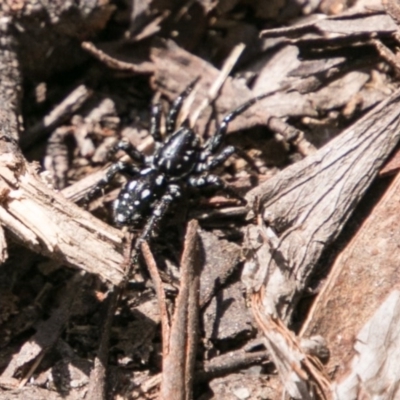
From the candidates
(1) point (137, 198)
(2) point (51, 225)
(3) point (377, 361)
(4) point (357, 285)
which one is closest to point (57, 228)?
(2) point (51, 225)

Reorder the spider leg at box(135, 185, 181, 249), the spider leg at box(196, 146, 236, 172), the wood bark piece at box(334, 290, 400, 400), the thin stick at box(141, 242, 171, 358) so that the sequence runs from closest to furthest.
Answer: the wood bark piece at box(334, 290, 400, 400), the thin stick at box(141, 242, 171, 358), the spider leg at box(135, 185, 181, 249), the spider leg at box(196, 146, 236, 172)

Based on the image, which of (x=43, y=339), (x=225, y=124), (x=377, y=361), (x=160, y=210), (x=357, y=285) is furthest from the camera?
(x=225, y=124)

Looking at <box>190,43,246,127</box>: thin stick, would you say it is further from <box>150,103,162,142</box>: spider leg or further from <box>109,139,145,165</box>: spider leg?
<box>109,139,145,165</box>: spider leg

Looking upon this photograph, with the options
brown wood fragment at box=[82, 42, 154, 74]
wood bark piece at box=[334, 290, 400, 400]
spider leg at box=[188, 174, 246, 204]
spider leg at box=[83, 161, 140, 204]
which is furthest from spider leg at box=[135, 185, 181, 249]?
wood bark piece at box=[334, 290, 400, 400]

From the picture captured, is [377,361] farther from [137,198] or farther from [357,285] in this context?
[137,198]

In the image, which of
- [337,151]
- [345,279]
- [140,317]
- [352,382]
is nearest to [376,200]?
[337,151]

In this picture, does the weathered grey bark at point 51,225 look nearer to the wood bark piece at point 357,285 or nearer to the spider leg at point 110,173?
the spider leg at point 110,173
